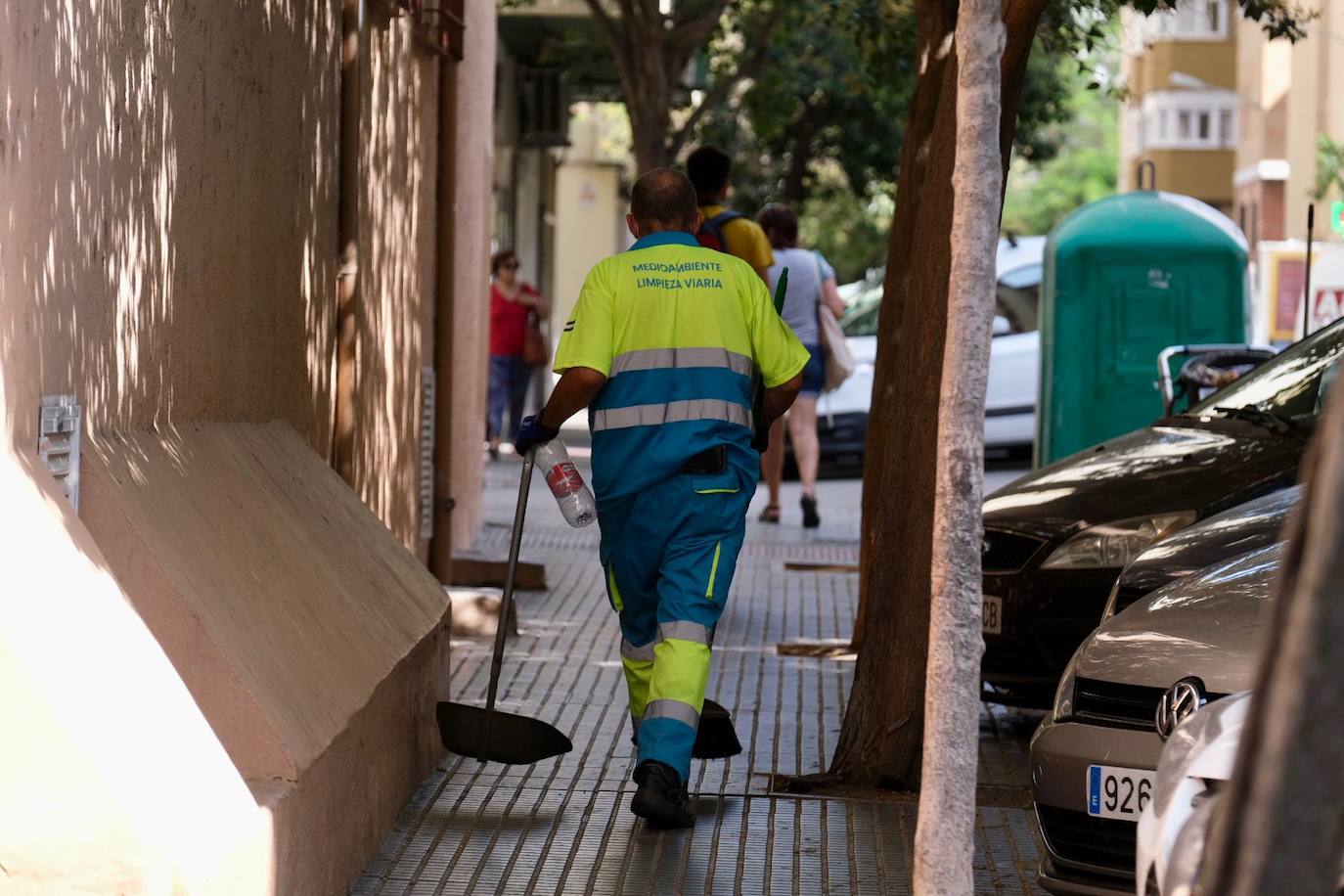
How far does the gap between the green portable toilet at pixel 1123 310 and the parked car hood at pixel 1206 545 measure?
Answer: 7220 millimetres

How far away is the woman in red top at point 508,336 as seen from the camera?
2125 centimetres

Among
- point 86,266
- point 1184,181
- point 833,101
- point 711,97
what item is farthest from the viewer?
point 1184,181

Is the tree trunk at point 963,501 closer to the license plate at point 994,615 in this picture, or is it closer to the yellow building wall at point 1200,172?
the license plate at point 994,615

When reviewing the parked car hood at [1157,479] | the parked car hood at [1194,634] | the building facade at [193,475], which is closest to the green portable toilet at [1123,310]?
the parked car hood at [1157,479]

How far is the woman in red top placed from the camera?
69.7ft

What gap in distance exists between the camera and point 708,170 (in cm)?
1012

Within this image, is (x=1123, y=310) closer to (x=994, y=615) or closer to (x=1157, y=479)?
(x=1157, y=479)

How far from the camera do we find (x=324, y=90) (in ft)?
26.2

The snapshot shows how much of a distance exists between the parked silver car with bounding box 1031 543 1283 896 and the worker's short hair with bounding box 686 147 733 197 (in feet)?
17.0

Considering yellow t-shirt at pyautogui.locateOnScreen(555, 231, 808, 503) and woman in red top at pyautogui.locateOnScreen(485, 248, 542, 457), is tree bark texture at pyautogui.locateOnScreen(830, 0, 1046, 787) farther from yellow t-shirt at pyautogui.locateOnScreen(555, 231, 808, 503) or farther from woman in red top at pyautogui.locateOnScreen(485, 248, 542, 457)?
woman in red top at pyautogui.locateOnScreen(485, 248, 542, 457)

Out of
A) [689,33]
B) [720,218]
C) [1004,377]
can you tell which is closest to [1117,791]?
[720,218]

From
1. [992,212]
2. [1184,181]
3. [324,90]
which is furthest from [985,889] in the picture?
[1184,181]

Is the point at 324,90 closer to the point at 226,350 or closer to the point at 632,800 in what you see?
the point at 226,350

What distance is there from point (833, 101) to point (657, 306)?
23438 millimetres
